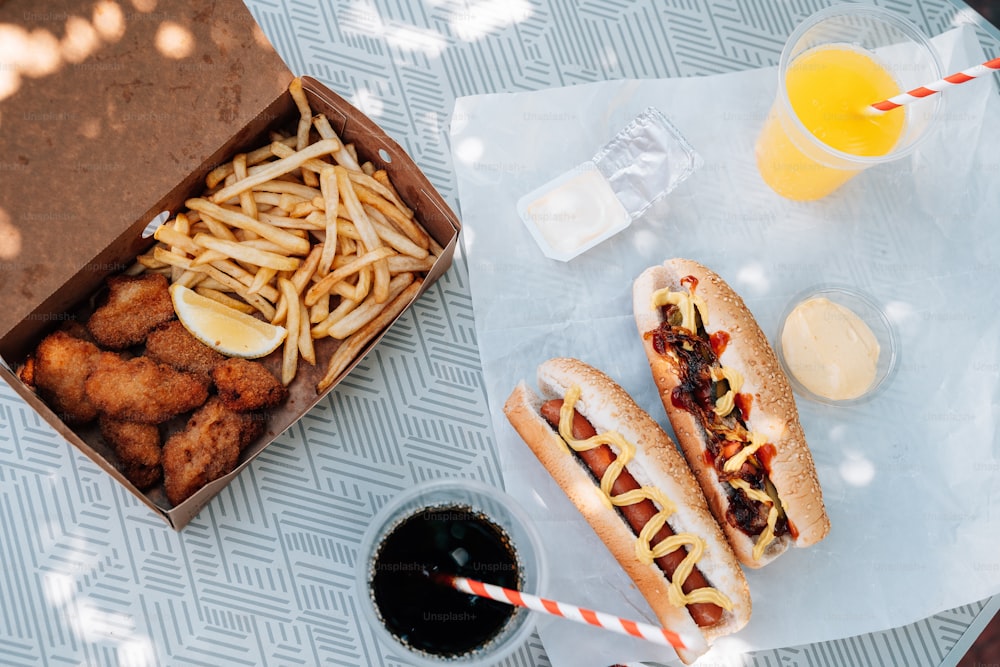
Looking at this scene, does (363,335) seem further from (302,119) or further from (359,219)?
(302,119)

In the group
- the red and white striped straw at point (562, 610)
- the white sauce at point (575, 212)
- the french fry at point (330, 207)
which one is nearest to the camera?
the red and white striped straw at point (562, 610)

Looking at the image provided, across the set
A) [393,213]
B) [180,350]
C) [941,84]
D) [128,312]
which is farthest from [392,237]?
[941,84]

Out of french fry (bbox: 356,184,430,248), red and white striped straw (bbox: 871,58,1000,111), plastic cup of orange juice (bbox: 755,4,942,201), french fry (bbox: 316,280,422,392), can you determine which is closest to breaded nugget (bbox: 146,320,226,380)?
french fry (bbox: 316,280,422,392)

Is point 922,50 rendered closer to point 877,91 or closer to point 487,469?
point 877,91

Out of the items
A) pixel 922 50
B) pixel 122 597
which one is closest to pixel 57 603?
pixel 122 597

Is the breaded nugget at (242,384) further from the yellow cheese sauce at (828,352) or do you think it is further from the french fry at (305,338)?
the yellow cheese sauce at (828,352)

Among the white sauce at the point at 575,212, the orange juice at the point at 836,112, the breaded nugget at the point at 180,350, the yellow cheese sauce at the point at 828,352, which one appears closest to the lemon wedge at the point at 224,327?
the breaded nugget at the point at 180,350

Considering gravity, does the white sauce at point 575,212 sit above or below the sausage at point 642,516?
above

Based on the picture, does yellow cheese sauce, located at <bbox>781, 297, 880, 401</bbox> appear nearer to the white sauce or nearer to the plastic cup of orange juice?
the plastic cup of orange juice
